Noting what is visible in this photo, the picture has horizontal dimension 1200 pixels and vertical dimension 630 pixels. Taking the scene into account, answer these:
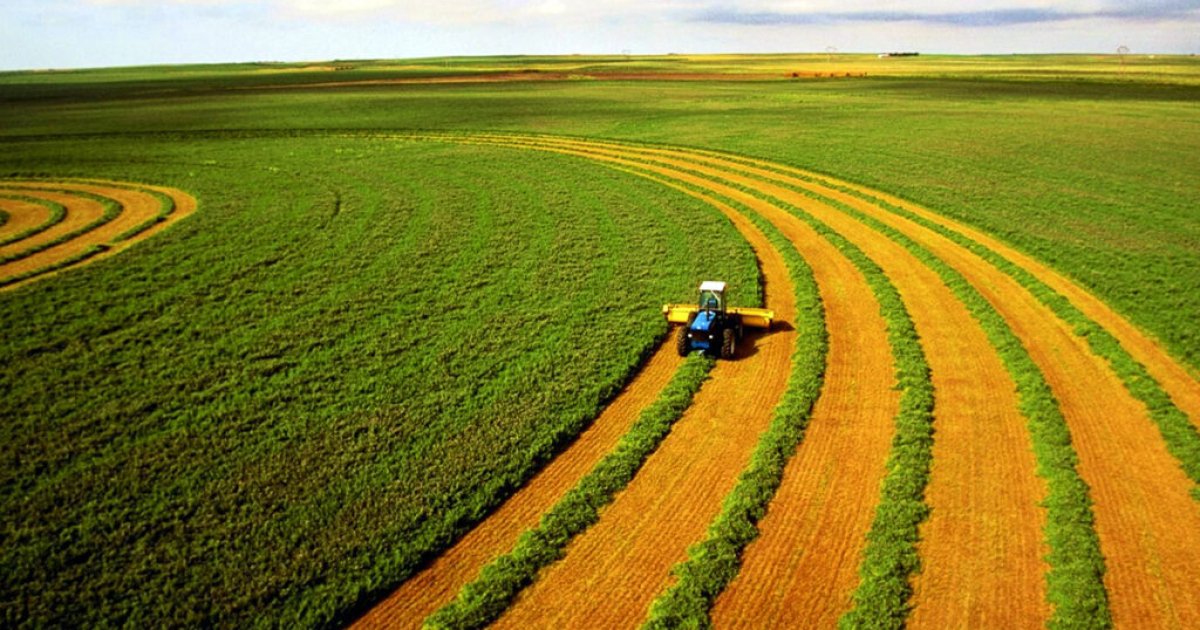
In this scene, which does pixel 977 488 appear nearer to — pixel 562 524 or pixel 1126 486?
pixel 1126 486

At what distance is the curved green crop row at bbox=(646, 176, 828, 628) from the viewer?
11367 millimetres

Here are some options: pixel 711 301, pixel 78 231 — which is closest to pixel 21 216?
pixel 78 231

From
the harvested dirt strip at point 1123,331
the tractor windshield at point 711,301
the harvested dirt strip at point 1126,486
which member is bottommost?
the harvested dirt strip at point 1126,486

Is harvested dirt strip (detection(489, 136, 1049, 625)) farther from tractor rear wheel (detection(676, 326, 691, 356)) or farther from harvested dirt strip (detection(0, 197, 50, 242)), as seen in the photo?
harvested dirt strip (detection(0, 197, 50, 242))

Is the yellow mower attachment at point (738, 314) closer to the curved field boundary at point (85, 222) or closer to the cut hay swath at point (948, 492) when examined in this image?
the cut hay swath at point (948, 492)

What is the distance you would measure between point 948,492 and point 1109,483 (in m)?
3.46

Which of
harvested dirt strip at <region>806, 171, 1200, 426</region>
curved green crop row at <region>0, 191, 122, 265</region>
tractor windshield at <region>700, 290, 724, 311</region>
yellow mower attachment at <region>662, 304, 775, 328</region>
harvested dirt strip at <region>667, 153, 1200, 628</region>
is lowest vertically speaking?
harvested dirt strip at <region>667, 153, 1200, 628</region>

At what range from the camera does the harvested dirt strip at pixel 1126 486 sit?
448 inches

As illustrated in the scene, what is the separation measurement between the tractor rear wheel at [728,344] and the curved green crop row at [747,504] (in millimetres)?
1879

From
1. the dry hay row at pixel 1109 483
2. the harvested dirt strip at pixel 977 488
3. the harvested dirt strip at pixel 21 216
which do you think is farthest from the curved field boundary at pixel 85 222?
the dry hay row at pixel 1109 483

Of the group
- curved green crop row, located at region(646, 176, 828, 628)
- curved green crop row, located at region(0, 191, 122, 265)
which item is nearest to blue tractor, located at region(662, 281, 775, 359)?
curved green crop row, located at region(646, 176, 828, 628)

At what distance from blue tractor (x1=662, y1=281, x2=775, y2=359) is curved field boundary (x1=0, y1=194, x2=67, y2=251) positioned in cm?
3360

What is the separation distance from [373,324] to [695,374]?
11.3 m

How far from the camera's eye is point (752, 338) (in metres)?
22.0
